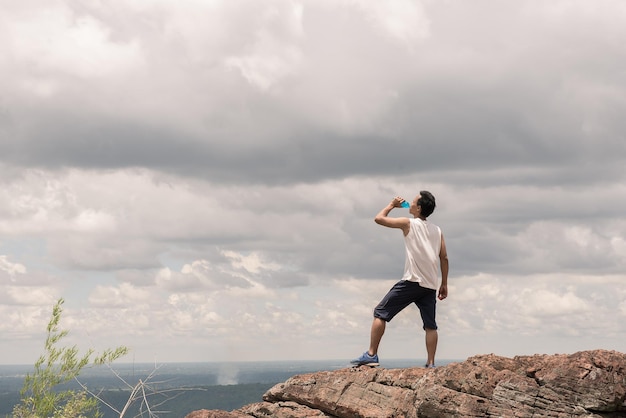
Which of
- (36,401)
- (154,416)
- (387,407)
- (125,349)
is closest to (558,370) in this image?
(387,407)

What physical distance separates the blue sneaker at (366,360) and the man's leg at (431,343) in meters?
1.27

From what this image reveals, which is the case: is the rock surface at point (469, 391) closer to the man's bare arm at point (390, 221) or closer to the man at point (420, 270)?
the man at point (420, 270)

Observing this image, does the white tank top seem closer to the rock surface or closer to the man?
the man

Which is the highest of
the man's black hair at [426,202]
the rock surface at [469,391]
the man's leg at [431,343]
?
the man's black hair at [426,202]

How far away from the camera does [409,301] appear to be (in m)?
17.4

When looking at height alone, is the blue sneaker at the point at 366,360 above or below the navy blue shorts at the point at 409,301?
below

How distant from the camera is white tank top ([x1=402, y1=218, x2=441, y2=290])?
17.0 m

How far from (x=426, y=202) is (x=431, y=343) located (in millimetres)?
3219

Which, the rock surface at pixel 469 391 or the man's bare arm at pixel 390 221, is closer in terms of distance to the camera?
the rock surface at pixel 469 391

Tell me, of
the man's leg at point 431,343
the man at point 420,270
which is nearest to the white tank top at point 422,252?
the man at point 420,270

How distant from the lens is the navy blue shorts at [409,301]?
1722cm

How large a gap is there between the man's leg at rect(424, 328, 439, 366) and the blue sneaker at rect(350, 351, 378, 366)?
1.27 metres

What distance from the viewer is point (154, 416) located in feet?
59.8

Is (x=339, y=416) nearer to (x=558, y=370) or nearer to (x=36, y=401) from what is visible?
(x=558, y=370)
